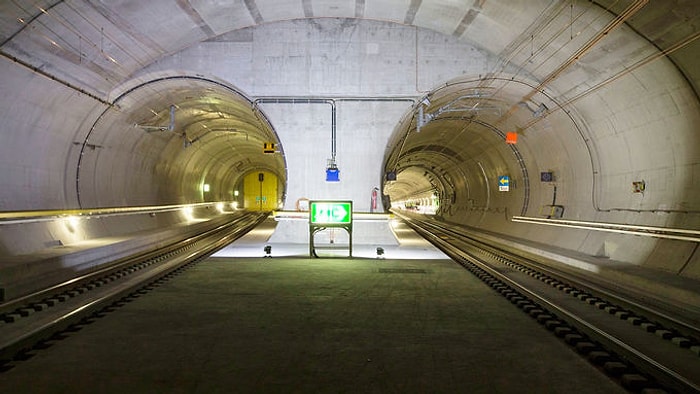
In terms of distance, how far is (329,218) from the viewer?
13922mm

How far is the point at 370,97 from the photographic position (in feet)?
54.4

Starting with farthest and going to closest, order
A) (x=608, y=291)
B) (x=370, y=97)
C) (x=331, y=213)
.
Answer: (x=370, y=97)
(x=331, y=213)
(x=608, y=291)

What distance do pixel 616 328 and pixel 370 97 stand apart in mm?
11015

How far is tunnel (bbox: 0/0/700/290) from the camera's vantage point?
11.2m

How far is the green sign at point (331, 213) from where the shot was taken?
1388 cm

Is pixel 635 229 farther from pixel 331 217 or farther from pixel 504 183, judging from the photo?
pixel 504 183

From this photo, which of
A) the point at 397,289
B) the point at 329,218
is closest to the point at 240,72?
the point at 329,218

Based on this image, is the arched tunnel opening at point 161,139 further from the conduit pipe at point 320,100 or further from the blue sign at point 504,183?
the blue sign at point 504,183

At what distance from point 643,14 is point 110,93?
1381 cm

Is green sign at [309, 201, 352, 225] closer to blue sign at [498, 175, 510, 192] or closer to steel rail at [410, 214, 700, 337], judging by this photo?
steel rail at [410, 214, 700, 337]

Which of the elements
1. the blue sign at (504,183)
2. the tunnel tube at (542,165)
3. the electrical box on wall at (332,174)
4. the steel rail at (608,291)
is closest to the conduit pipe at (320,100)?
the electrical box on wall at (332,174)

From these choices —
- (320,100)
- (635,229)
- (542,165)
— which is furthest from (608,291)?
(542,165)

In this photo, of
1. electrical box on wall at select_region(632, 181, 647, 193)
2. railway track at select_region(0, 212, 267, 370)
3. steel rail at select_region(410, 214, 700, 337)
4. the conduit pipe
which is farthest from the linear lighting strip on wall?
railway track at select_region(0, 212, 267, 370)

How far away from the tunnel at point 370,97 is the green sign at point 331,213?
3.16 m
